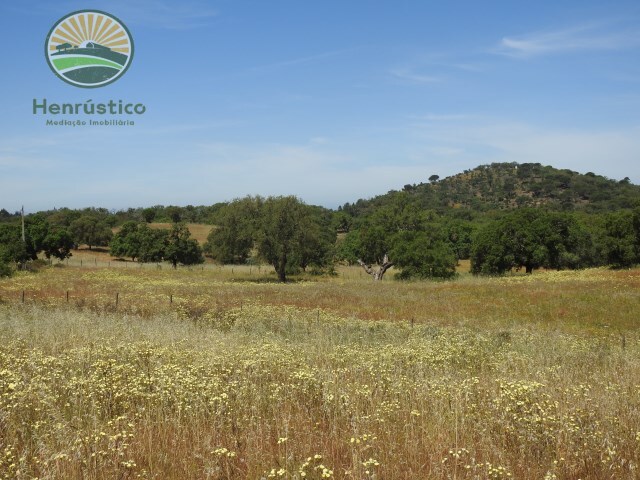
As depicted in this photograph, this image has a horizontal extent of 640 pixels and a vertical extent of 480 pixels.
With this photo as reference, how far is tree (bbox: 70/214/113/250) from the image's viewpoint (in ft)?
293

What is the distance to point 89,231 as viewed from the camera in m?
→ 89.9

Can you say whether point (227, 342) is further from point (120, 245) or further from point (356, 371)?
point (120, 245)

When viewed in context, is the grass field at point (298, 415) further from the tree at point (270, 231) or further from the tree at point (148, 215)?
the tree at point (148, 215)

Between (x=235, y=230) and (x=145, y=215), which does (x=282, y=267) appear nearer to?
(x=235, y=230)

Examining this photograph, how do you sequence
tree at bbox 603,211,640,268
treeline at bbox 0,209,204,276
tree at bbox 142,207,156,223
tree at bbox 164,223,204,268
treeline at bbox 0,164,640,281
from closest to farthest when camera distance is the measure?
treeline at bbox 0,164,640,281, tree at bbox 603,211,640,268, treeline at bbox 0,209,204,276, tree at bbox 164,223,204,268, tree at bbox 142,207,156,223

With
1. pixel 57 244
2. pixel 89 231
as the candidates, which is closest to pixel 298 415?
pixel 57 244

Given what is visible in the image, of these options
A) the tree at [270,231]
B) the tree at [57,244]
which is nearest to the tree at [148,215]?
the tree at [57,244]

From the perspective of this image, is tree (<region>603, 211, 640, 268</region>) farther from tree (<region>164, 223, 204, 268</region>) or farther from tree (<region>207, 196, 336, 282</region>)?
tree (<region>164, 223, 204, 268</region>)

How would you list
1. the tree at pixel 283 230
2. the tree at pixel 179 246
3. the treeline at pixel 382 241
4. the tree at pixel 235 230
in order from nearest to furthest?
the tree at pixel 283 230 < the treeline at pixel 382 241 < the tree at pixel 235 230 < the tree at pixel 179 246

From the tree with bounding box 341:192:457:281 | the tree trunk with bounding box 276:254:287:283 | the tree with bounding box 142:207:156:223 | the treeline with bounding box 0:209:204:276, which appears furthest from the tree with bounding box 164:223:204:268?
the tree with bounding box 142:207:156:223

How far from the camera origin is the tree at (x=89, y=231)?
293 feet

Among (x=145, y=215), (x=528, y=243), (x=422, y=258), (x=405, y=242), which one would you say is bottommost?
(x=422, y=258)

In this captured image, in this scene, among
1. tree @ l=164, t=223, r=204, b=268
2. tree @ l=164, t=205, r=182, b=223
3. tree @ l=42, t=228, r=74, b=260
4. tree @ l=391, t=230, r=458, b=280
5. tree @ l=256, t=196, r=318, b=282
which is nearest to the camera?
tree @ l=256, t=196, r=318, b=282

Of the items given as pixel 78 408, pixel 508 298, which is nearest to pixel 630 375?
pixel 78 408
